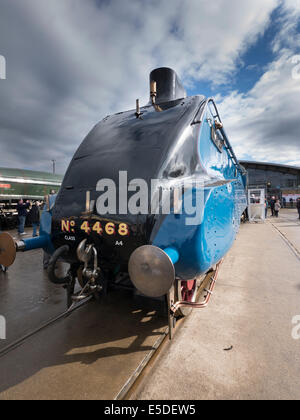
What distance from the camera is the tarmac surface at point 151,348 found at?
1699 millimetres

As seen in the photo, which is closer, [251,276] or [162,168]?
[162,168]

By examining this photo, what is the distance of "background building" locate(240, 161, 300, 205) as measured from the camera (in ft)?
95.0

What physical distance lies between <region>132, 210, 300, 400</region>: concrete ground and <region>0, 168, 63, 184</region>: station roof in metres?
12.6

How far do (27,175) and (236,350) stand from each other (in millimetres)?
14471

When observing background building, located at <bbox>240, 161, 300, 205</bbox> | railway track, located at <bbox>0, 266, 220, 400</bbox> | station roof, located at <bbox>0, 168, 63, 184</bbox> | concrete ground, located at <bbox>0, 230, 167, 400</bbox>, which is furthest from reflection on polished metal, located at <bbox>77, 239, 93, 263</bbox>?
background building, located at <bbox>240, 161, 300, 205</bbox>

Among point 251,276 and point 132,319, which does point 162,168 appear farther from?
point 251,276

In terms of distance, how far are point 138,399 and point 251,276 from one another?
3.11 m

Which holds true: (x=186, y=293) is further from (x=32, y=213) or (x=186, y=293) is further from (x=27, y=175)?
(x=27, y=175)

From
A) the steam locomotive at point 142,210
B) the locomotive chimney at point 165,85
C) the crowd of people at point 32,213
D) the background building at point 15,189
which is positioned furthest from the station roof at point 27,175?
the steam locomotive at point 142,210

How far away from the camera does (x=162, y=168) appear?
224 cm

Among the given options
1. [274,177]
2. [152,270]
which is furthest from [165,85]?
[274,177]

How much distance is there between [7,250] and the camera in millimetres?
A: 2164

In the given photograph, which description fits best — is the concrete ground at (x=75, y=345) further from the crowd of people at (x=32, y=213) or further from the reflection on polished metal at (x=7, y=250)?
the crowd of people at (x=32, y=213)
